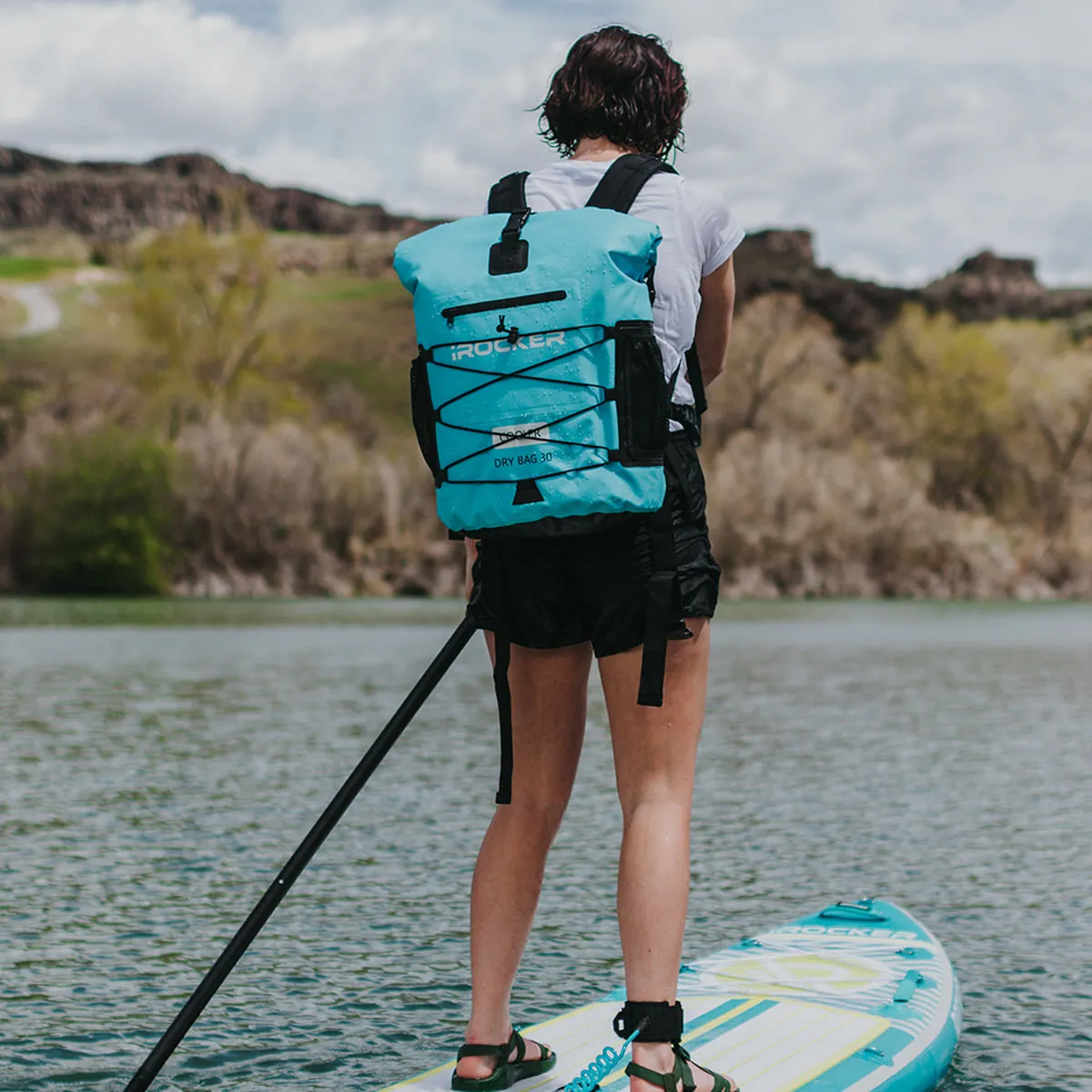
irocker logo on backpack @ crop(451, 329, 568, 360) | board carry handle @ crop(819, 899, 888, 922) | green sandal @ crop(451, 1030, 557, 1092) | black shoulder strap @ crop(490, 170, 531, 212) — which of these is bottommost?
board carry handle @ crop(819, 899, 888, 922)

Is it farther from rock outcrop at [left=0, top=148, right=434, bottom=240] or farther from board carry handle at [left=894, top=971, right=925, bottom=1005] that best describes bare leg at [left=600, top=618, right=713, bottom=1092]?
rock outcrop at [left=0, top=148, right=434, bottom=240]

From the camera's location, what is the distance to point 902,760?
10.8m

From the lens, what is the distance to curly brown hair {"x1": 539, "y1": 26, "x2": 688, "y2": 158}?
3.53 meters

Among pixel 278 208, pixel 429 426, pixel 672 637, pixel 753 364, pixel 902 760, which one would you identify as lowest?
pixel 902 760

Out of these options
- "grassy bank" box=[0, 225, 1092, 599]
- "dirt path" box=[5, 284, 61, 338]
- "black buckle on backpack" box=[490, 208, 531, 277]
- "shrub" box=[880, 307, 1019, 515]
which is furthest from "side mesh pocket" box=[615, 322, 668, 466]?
"dirt path" box=[5, 284, 61, 338]

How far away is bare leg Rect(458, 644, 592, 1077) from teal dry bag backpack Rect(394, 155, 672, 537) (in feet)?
1.61

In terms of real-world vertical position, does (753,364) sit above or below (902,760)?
above

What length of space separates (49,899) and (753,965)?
3066 mm

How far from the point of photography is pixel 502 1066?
12.1 ft

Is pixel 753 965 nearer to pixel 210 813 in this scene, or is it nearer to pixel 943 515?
pixel 210 813

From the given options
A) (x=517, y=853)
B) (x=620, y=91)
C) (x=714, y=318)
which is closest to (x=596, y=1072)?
(x=517, y=853)

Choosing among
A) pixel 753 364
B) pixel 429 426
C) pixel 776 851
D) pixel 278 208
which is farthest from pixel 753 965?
pixel 278 208

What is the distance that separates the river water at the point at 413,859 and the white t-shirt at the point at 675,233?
6.75 ft

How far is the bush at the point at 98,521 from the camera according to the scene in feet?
155
